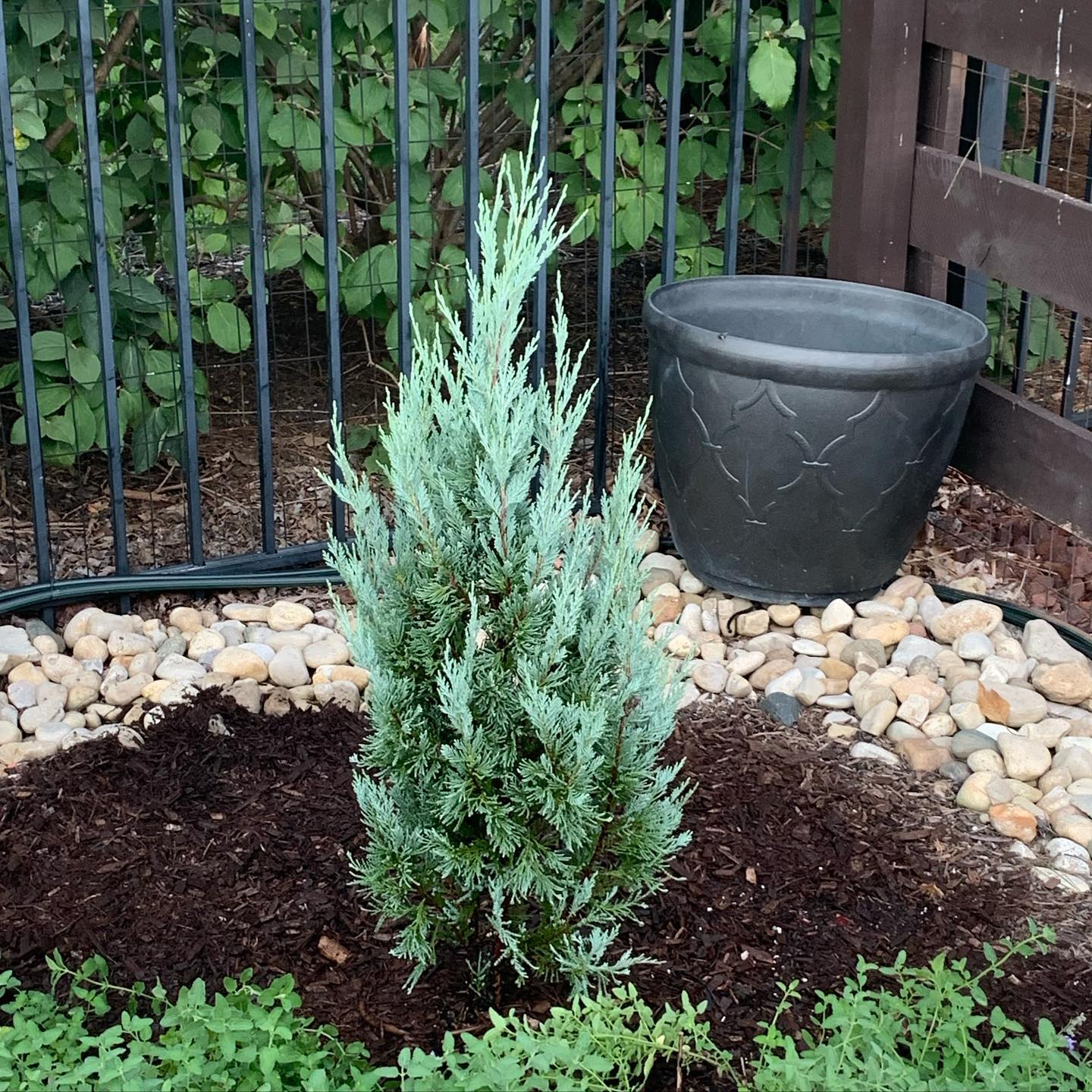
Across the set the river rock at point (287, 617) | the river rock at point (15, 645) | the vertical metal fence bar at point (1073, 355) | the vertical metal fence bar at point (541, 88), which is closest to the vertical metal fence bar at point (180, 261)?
the river rock at point (287, 617)

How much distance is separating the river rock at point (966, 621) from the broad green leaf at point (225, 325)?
6.72 ft

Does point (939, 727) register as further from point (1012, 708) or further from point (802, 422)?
point (802, 422)

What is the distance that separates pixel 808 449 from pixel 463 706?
1.74 metres

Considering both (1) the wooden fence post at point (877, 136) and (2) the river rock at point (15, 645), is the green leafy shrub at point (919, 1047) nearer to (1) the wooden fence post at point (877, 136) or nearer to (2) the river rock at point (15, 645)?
(2) the river rock at point (15, 645)

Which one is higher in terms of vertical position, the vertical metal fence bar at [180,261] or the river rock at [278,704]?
the vertical metal fence bar at [180,261]

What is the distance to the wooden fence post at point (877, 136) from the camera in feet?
13.6

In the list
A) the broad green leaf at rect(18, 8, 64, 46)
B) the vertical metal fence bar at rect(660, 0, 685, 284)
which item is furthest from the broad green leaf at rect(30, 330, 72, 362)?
the vertical metal fence bar at rect(660, 0, 685, 284)

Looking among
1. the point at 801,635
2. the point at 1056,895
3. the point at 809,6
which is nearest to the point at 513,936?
the point at 1056,895

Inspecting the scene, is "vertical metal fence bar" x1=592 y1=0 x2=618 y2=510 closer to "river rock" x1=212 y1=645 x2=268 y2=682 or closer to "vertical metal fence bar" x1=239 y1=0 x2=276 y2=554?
"vertical metal fence bar" x1=239 y1=0 x2=276 y2=554

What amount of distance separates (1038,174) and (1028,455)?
961 mm

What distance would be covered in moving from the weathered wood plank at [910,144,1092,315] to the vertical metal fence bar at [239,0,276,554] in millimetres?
1783

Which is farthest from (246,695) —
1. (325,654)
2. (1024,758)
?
(1024,758)

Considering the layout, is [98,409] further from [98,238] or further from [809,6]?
[809,6]

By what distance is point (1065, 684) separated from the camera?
3729 mm
